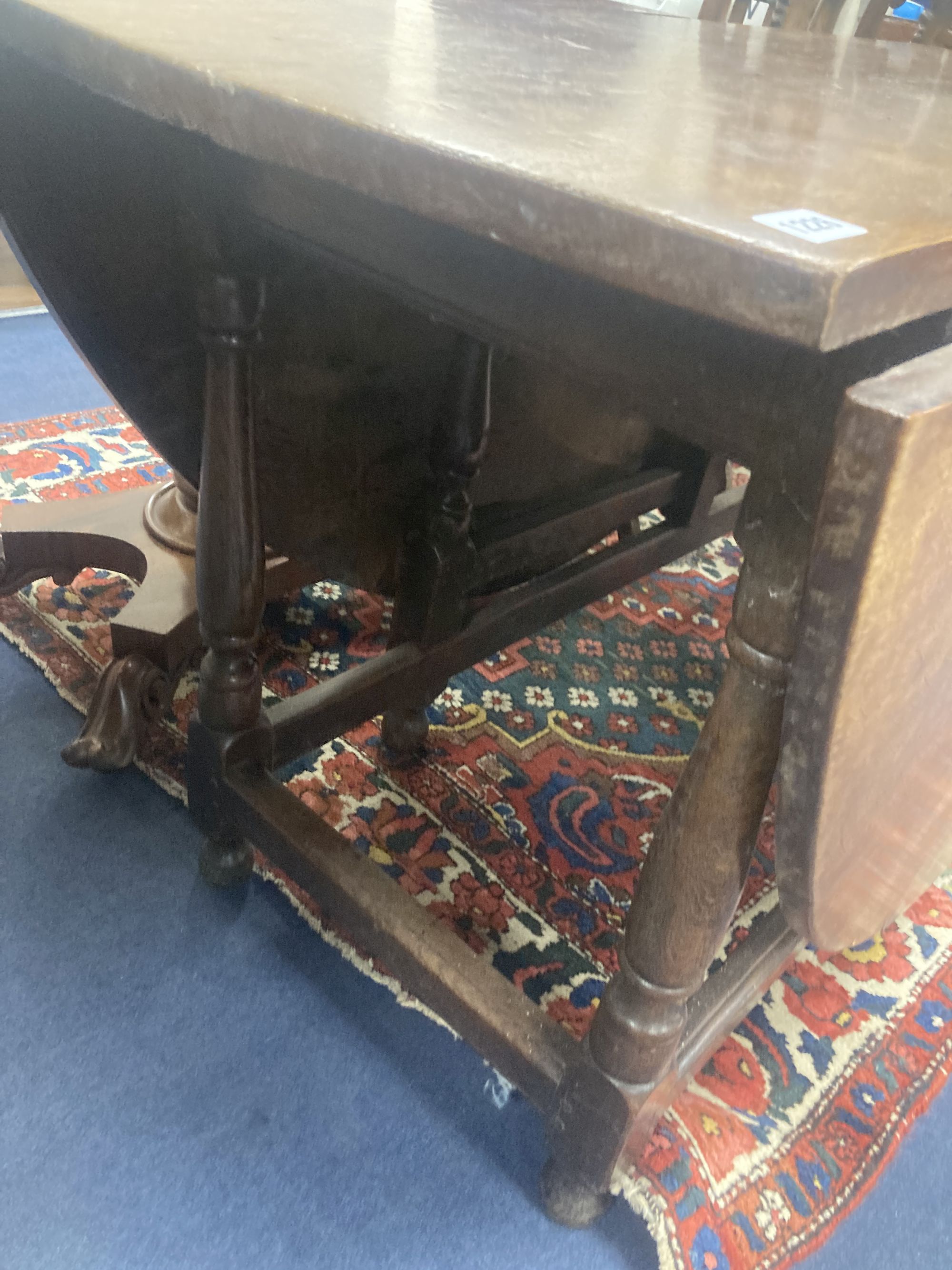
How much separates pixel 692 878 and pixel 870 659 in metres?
0.21

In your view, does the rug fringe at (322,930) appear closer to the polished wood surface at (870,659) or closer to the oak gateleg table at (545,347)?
the oak gateleg table at (545,347)

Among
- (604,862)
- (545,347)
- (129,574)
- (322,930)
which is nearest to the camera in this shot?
(545,347)

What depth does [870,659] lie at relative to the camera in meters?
0.43

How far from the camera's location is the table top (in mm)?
325

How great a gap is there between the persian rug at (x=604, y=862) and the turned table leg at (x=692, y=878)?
130mm

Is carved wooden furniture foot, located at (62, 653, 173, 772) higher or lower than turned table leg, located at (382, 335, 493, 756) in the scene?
lower

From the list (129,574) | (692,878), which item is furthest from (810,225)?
(129,574)

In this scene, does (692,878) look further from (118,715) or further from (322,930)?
(118,715)

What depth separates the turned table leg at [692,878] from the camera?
0.48m

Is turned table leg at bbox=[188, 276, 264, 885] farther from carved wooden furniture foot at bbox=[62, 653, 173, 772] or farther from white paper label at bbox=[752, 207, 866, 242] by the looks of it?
→ white paper label at bbox=[752, 207, 866, 242]

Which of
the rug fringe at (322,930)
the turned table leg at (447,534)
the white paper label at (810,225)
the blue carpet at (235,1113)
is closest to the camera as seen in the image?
the white paper label at (810,225)

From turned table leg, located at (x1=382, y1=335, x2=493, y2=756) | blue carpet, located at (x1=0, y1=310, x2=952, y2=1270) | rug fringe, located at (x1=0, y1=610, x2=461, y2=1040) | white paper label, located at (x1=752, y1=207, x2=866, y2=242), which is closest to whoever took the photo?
white paper label, located at (x1=752, y1=207, x2=866, y2=242)

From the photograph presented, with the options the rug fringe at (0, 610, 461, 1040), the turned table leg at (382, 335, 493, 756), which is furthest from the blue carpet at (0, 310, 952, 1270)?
the turned table leg at (382, 335, 493, 756)

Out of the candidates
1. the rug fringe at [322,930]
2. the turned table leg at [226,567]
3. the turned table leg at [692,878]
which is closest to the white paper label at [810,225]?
the turned table leg at [692,878]
